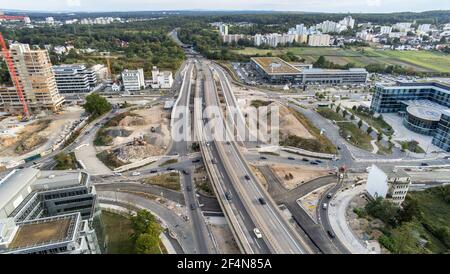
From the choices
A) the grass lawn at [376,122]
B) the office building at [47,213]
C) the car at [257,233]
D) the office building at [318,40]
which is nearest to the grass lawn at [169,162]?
the office building at [47,213]

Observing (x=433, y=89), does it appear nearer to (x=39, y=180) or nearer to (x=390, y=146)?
(x=390, y=146)

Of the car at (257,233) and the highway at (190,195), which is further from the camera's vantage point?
the highway at (190,195)

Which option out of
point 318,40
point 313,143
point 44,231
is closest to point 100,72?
point 313,143

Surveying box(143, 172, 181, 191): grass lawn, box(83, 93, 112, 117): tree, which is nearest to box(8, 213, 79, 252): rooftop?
box(143, 172, 181, 191): grass lawn

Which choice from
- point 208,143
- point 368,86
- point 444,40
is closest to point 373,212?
point 208,143

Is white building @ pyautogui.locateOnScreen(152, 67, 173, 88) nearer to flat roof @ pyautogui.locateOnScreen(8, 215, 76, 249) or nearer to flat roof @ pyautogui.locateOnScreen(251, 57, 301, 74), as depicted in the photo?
flat roof @ pyautogui.locateOnScreen(251, 57, 301, 74)

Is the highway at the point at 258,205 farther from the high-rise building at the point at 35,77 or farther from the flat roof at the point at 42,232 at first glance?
the high-rise building at the point at 35,77
